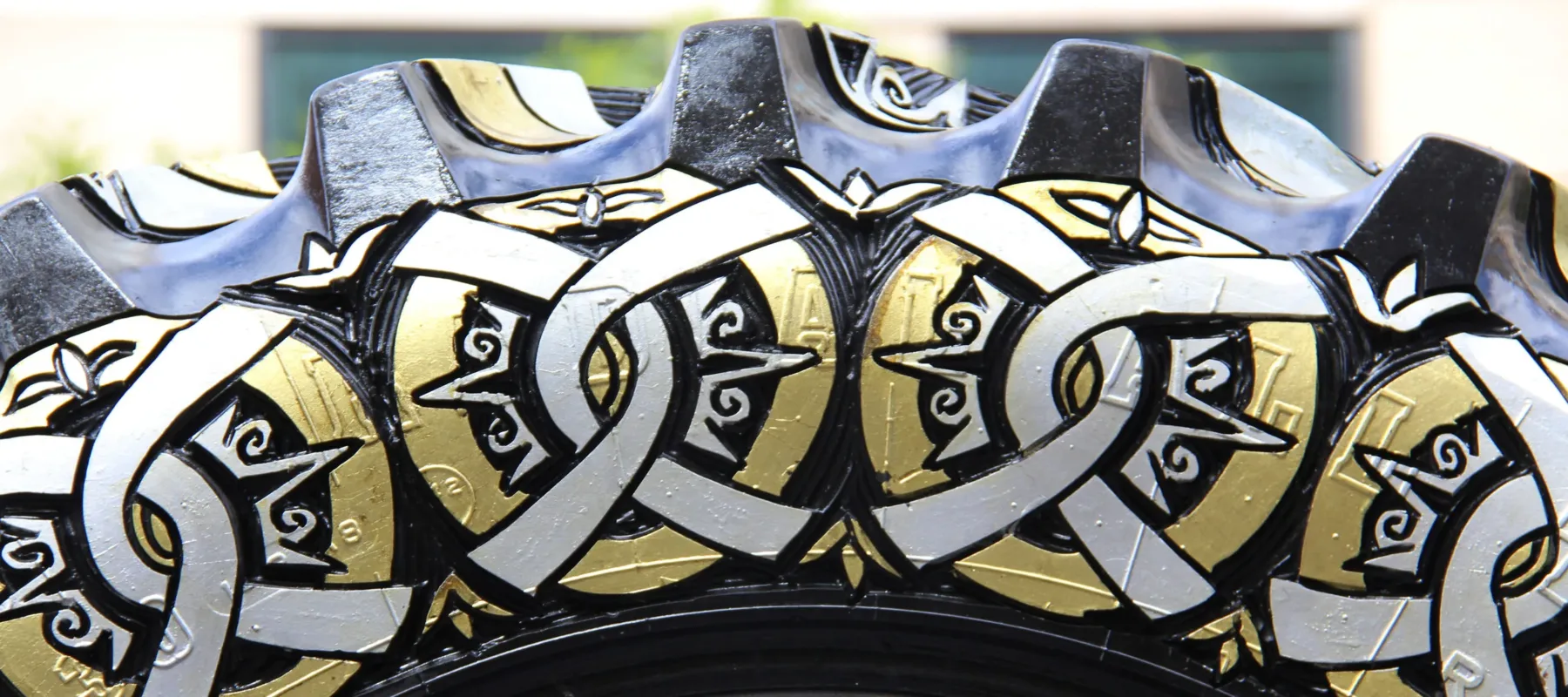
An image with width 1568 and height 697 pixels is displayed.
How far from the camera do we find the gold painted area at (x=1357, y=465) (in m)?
0.84

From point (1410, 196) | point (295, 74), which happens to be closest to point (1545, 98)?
point (295, 74)

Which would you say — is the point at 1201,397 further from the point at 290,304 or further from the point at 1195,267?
the point at 290,304

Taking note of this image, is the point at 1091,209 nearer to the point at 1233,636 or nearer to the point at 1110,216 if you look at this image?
the point at 1110,216

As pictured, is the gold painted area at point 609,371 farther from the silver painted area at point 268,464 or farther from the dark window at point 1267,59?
the dark window at point 1267,59

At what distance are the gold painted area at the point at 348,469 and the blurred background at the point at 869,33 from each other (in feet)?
32.6

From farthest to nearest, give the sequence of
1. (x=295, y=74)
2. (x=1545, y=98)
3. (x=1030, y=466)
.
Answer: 1. (x=295, y=74)
2. (x=1545, y=98)
3. (x=1030, y=466)

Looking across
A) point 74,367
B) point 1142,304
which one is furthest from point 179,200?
point 1142,304

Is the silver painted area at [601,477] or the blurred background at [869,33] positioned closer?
the silver painted area at [601,477]

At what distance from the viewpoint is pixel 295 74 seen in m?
12.2

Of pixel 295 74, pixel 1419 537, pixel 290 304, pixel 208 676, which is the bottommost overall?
pixel 295 74

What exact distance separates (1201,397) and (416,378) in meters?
0.53

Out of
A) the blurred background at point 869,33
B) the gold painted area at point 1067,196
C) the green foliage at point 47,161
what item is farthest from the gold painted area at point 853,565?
the blurred background at point 869,33

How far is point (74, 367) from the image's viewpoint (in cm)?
87

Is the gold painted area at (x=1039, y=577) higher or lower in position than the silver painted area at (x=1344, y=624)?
higher
